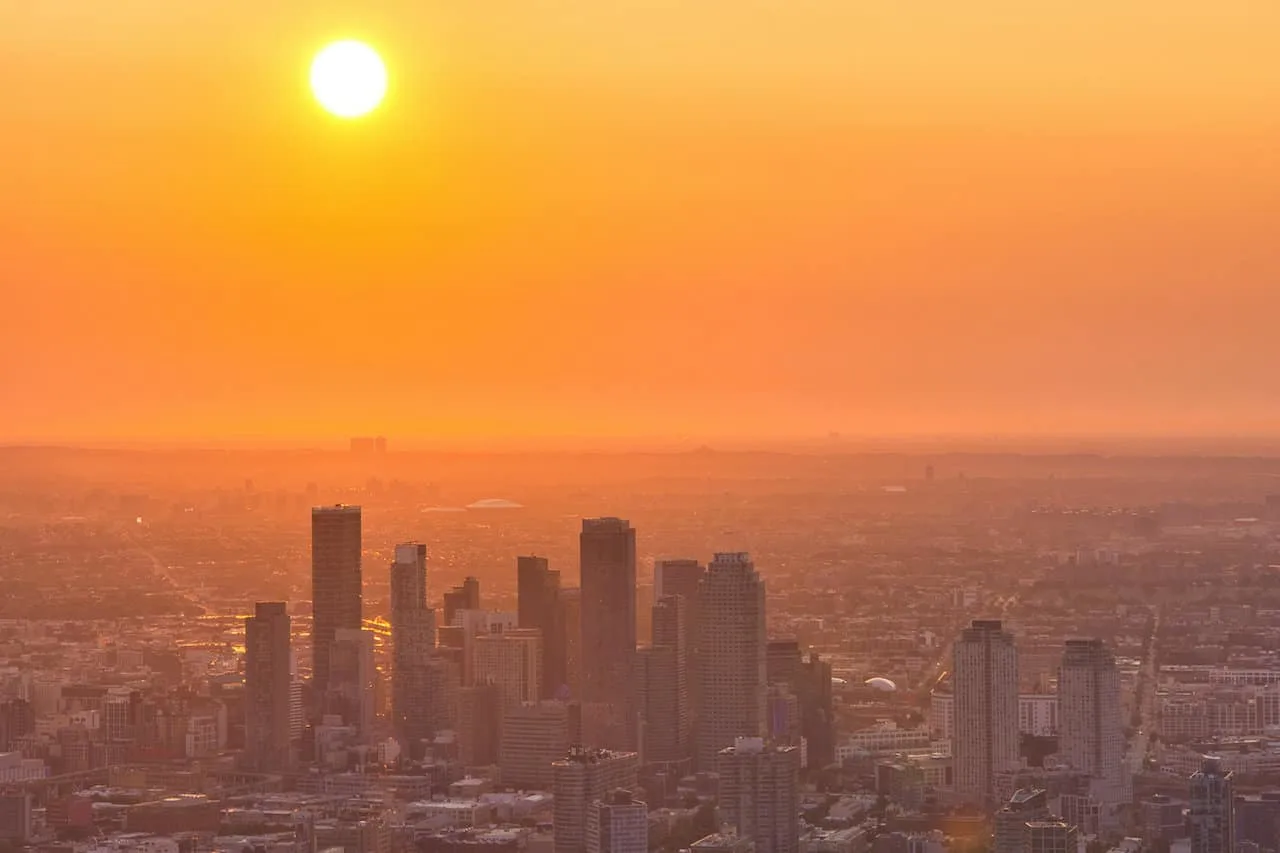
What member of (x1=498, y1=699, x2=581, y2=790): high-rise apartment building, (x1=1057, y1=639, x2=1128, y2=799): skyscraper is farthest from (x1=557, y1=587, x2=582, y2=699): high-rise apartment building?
(x1=1057, y1=639, x2=1128, y2=799): skyscraper

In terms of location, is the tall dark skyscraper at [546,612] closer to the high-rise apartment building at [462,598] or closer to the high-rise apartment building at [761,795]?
the high-rise apartment building at [462,598]

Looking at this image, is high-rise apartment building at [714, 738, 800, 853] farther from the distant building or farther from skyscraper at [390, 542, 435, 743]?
skyscraper at [390, 542, 435, 743]

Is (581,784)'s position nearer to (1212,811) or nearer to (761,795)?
(761,795)

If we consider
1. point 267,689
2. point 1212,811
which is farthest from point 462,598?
point 1212,811

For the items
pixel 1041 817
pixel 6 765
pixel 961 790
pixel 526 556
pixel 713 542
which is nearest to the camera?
pixel 1041 817

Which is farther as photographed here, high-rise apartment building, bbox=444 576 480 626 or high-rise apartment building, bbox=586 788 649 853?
high-rise apartment building, bbox=444 576 480 626

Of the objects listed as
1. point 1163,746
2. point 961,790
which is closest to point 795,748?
point 961,790

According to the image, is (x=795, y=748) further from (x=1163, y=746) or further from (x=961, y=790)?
(x=1163, y=746)
